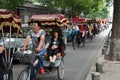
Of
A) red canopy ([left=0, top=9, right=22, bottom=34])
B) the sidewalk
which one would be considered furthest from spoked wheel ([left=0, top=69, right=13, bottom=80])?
the sidewalk

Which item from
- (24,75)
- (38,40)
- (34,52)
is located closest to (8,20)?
(38,40)

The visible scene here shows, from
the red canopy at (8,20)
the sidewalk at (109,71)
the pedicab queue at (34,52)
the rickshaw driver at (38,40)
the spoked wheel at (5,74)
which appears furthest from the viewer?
the sidewalk at (109,71)

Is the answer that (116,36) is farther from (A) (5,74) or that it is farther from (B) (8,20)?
(A) (5,74)

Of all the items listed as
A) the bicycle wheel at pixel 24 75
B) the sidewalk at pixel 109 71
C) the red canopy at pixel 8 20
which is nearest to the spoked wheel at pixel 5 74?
the bicycle wheel at pixel 24 75

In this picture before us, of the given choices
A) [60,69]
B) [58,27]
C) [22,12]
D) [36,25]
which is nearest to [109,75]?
[60,69]

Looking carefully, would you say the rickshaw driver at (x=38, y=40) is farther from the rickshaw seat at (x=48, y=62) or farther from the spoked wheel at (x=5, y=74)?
the spoked wheel at (x=5, y=74)

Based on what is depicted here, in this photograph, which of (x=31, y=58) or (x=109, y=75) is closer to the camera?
(x=31, y=58)

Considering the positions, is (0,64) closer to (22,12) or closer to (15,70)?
(15,70)

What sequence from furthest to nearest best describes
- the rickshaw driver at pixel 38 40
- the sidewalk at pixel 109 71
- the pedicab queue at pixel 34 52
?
the sidewalk at pixel 109 71
the rickshaw driver at pixel 38 40
the pedicab queue at pixel 34 52

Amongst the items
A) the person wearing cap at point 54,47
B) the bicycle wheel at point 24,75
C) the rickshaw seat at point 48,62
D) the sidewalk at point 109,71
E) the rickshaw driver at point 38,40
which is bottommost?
the sidewalk at point 109,71

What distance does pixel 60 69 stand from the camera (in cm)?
1159

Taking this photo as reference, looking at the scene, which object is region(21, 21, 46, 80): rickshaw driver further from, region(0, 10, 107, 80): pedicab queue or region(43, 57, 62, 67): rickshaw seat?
region(43, 57, 62, 67): rickshaw seat

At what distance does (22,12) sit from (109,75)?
29.2 metres

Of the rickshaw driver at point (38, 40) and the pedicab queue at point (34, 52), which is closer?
the pedicab queue at point (34, 52)
